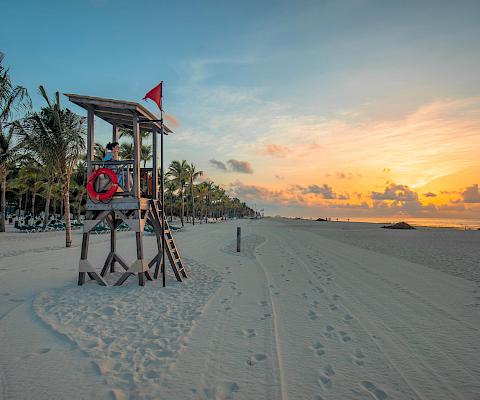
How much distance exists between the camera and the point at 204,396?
3.16 metres

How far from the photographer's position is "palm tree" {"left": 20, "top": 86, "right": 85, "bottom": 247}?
680 inches

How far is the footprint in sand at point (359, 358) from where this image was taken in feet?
12.8

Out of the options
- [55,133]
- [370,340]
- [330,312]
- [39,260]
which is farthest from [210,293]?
[55,133]

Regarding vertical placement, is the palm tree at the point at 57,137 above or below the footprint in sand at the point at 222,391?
above

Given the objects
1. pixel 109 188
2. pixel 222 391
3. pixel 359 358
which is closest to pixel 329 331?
pixel 359 358

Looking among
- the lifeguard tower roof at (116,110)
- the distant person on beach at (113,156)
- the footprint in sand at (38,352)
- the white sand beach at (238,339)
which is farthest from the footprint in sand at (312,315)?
the lifeguard tower roof at (116,110)

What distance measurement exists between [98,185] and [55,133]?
1234 centimetres

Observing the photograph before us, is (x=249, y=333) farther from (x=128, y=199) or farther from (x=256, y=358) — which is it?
(x=128, y=199)

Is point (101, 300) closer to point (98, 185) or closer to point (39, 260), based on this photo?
point (98, 185)

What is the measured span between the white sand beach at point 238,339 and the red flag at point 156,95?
4731 millimetres

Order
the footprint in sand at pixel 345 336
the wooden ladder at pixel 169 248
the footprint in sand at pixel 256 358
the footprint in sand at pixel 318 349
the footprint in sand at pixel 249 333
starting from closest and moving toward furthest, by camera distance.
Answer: the footprint in sand at pixel 256 358 → the footprint in sand at pixel 318 349 → the footprint in sand at pixel 345 336 → the footprint in sand at pixel 249 333 → the wooden ladder at pixel 169 248

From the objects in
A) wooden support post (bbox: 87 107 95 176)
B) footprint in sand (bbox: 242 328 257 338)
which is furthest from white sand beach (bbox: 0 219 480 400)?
wooden support post (bbox: 87 107 95 176)

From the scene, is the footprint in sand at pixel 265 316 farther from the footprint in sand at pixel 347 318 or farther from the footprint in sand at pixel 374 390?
the footprint in sand at pixel 374 390

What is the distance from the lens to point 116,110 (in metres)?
8.22
